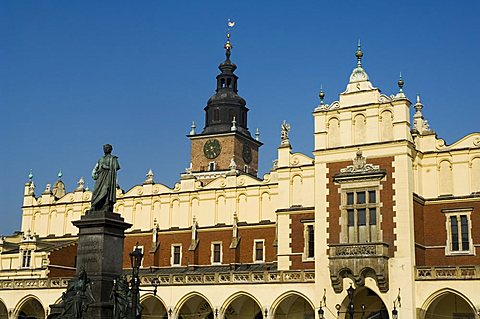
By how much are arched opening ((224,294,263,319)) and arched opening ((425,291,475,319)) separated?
1062cm

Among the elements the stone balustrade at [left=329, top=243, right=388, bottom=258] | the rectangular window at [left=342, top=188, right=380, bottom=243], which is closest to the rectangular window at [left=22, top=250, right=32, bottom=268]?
the stone balustrade at [left=329, top=243, right=388, bottom=258]

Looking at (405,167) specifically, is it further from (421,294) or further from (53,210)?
(53,210)

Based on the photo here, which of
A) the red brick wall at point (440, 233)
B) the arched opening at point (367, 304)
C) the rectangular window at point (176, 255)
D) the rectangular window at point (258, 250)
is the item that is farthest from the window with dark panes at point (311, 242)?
the rectangular window at point (176, 255)

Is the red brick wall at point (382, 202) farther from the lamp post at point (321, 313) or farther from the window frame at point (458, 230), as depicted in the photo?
the lamp post at point (321, 313)

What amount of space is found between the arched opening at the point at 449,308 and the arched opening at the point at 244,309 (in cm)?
1062

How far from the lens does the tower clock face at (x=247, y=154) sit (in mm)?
72812

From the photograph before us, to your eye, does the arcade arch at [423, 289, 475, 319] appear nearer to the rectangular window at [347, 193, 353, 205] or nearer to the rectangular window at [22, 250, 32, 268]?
the rectangular window at [347, 193, 353, 205]

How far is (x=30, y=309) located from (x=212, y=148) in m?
25.8

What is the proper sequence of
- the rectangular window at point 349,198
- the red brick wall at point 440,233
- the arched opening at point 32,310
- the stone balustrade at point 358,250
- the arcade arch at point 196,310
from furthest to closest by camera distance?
the arched opening at point 32,310 < the arcade arch at point 196,310 < the rectangular window at point 349,198 < the red brick wall at point 440,233 < the stone balustrade at point 358,250

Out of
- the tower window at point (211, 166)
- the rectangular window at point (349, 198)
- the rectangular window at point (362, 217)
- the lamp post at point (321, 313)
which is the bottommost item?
the lamp post at point (321, 313)

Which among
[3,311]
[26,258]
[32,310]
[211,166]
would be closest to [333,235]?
[32,310]

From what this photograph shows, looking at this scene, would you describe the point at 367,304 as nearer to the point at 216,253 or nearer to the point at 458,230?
the point at 458,230

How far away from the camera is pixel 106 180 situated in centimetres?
2216

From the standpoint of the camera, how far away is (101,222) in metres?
21.1
